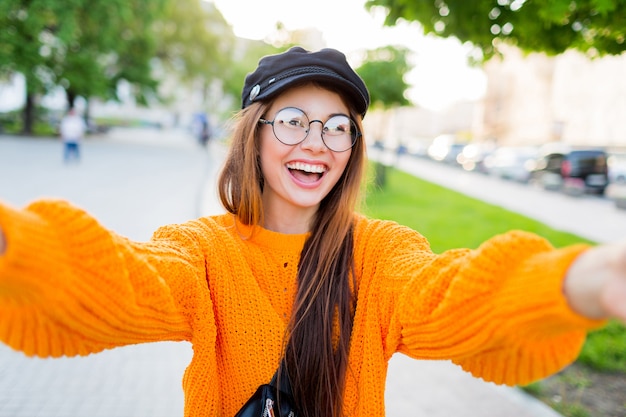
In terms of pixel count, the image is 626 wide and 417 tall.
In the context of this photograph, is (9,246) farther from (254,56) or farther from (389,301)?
(254,56)

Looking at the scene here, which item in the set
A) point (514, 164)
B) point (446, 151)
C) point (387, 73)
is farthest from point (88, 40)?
point (446, 151)

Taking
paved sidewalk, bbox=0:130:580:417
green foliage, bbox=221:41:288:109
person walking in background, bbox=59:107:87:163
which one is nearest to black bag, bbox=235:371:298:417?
paved sidewalk, bbox=0:130:580:417

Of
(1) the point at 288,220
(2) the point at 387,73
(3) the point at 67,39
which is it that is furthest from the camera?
(3) the point at 67,39

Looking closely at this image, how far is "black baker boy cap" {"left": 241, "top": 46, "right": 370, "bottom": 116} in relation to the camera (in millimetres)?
1694

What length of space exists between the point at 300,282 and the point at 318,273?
6 cm

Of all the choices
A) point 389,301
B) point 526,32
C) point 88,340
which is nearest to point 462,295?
point 389,301

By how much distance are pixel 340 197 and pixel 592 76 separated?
1416 inches

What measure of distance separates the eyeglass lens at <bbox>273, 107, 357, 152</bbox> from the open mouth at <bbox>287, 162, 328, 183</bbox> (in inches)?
3.0

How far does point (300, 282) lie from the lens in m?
1.69

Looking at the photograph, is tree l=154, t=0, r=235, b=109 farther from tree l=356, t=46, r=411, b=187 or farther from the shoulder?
the shoulder

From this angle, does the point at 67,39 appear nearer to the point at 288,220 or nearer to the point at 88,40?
the point at 88,40

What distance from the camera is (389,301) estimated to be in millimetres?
1578

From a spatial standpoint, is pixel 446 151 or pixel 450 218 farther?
pixel 446 151

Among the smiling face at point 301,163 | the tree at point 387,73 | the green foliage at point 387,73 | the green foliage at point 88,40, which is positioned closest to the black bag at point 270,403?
the smiling face at point 301,163
